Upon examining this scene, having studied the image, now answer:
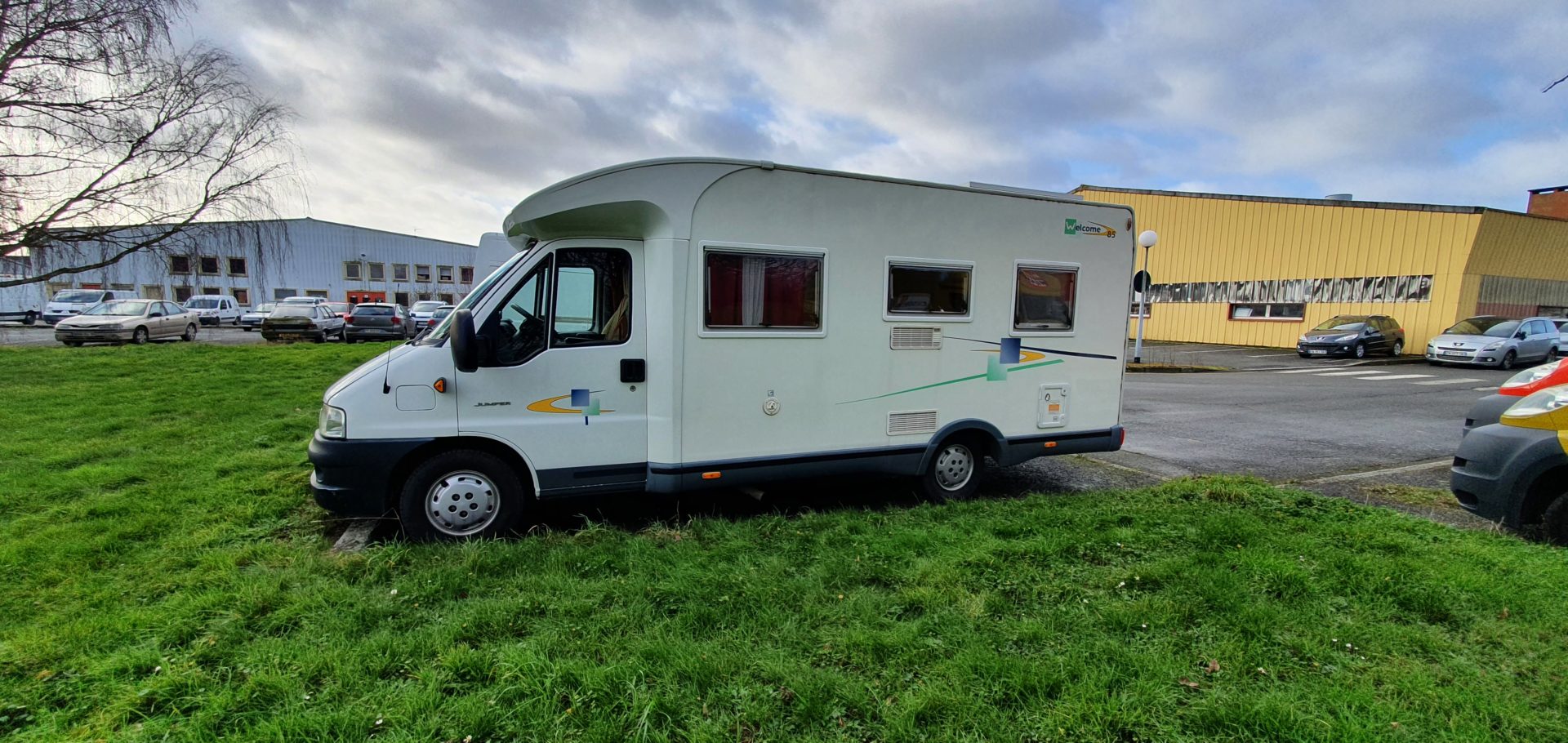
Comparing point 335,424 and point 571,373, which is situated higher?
point 571,373

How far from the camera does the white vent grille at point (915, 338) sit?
5160 millimetres

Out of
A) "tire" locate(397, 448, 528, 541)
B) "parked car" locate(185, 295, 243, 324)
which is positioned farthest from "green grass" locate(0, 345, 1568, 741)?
"parked car" locate(185, 295, 243, 324)

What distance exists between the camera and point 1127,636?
304 cm

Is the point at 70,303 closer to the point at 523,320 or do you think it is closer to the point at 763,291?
the point at 523,320

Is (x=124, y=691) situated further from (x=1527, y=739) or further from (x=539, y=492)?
(x=1527, y=739)

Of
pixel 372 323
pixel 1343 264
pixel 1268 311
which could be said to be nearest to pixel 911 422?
pixel 372 323

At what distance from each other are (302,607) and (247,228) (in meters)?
13.1

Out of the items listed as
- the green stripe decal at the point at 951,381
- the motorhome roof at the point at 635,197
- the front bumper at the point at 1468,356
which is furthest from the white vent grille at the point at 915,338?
the front bumper at the point at 1468,356

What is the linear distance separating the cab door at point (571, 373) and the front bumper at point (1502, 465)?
5.47 m

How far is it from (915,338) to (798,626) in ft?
8.79

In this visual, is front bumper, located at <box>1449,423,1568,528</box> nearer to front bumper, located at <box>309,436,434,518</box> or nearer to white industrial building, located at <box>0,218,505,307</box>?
front bumper, located at <box>309,436,434,518</box>

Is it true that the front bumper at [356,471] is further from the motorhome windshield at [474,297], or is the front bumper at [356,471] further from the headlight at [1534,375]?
the headlight at [1534,375]

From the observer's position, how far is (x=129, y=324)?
61.6 feet

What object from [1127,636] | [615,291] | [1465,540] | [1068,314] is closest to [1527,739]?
[1127,636]
